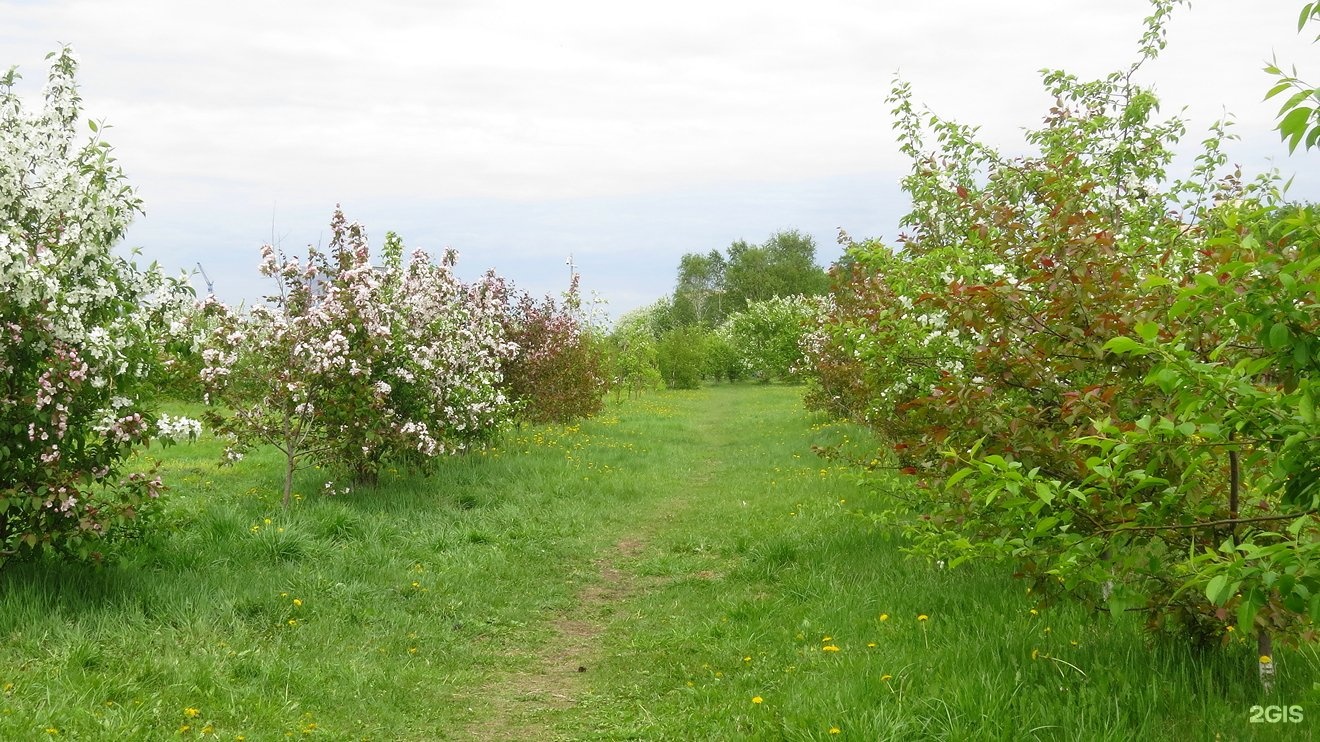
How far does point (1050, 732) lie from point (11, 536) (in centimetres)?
704

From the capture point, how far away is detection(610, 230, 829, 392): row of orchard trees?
37125 millimetres

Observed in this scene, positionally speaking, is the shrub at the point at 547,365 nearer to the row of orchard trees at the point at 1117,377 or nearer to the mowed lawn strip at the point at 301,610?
the mowed lawn strip at the point at 301,610

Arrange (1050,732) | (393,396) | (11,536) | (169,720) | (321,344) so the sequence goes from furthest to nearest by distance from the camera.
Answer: (393,396)
(321,344)
(11,536)
(169,720)
(1050,732)

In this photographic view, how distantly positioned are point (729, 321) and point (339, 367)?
48.3 metres

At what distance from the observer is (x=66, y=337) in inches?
239

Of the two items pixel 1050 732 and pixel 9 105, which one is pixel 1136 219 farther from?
pixel 9 105

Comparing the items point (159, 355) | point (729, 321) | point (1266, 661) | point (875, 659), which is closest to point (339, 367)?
point (159, 355)

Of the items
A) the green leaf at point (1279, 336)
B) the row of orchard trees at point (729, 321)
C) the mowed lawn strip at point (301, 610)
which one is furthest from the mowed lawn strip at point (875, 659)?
the row of orchard trees at point (729, 321)

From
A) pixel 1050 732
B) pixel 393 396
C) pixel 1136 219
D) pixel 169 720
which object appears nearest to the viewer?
pixel 1050 732

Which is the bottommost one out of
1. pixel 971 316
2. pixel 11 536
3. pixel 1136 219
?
pixel 11 536

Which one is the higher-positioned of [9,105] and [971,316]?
[9,105]

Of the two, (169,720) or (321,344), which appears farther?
(321,344)

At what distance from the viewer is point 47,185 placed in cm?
640

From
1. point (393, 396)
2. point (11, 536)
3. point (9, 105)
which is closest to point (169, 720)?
point (11, 536)
